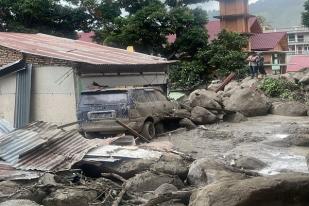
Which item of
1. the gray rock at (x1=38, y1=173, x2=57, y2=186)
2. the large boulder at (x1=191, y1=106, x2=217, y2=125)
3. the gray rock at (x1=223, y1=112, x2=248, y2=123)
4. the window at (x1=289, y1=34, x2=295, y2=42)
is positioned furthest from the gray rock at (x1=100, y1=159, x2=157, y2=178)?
the window at (x1=289, y1=34, x2=295, y2=42)

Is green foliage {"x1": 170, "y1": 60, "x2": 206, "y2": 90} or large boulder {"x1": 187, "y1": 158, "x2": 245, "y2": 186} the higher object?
green foliage {"x1": 170, "y1": 60, "x2": 206, "y2": 90}

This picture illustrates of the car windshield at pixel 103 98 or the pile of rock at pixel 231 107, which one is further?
the pile of rock at pixel 231 107

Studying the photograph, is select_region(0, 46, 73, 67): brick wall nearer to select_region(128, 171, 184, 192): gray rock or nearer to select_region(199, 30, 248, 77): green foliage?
select_region(128, 171, 184, 192): gray rock

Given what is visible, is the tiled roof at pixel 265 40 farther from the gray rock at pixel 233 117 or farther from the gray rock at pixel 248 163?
the gray rock at pixel 248 163

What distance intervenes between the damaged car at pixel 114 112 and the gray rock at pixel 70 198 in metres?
5.00

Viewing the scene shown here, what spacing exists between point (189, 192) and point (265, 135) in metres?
7.43

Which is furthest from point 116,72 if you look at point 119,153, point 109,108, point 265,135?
point 119,153

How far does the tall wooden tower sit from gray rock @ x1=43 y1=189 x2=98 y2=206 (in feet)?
114

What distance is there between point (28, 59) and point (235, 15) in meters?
26.7

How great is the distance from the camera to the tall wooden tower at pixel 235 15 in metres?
40.5

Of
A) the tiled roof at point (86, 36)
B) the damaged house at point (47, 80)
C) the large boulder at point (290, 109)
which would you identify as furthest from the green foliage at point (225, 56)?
the damaged house at point (47, 80)

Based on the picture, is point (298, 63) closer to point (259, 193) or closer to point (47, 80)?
point (47, 80)

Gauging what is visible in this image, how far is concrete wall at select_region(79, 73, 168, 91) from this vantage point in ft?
53.9

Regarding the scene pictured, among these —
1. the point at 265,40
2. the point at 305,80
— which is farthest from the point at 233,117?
the point at 265,40
